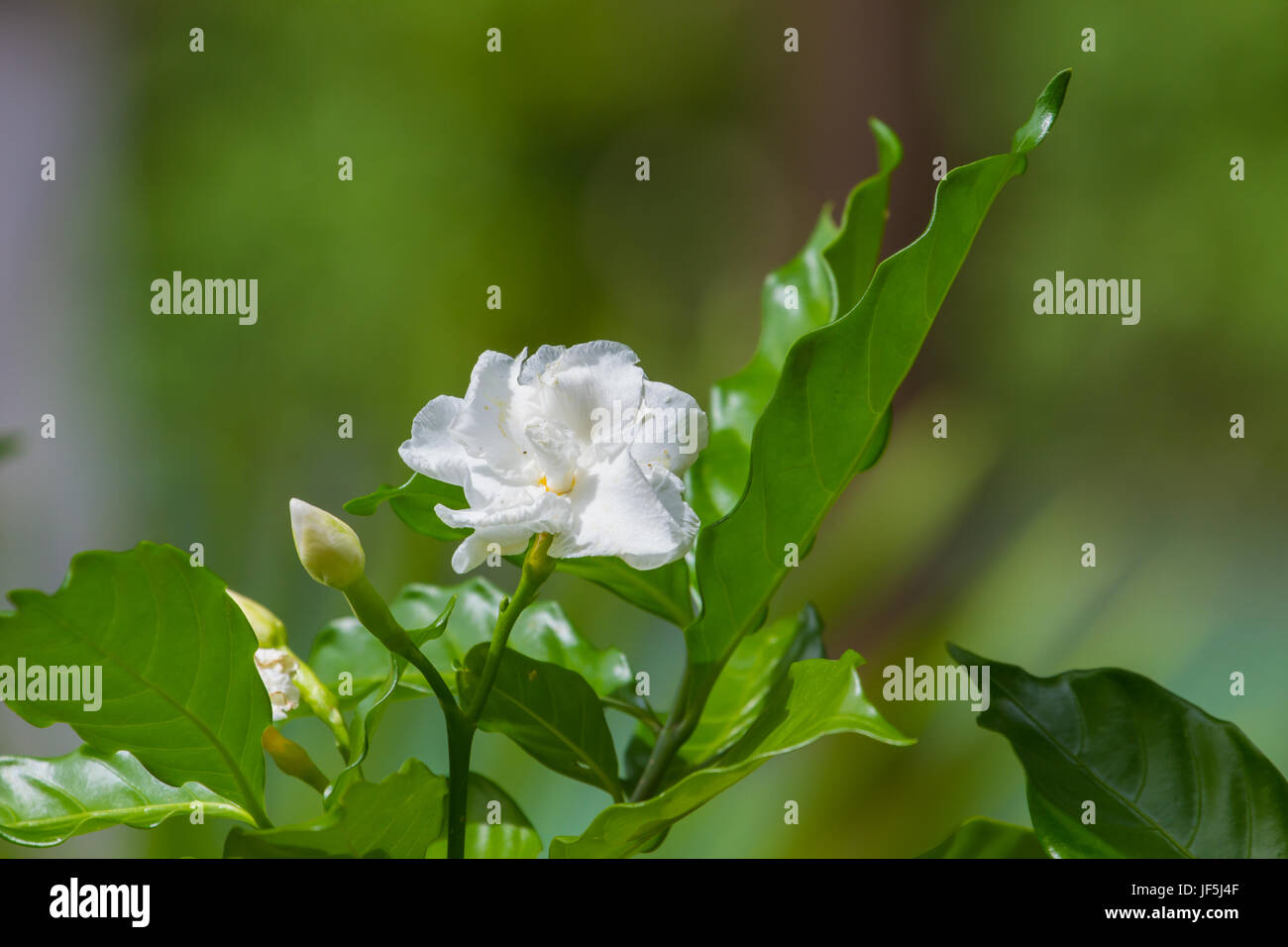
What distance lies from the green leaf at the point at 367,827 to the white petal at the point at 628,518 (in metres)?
0.07

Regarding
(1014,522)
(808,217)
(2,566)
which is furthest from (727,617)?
(808,217)

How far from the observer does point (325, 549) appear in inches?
11.3

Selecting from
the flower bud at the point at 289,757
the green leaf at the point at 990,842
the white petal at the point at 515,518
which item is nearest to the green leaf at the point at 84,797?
the flower bud at the point at 289,757

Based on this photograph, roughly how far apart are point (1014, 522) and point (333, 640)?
712mm

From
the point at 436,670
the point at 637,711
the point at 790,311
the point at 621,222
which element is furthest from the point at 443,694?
the point at 621,222

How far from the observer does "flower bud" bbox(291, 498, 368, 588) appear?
0.29 m

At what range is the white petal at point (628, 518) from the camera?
0.84ft

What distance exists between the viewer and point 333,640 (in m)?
0.44

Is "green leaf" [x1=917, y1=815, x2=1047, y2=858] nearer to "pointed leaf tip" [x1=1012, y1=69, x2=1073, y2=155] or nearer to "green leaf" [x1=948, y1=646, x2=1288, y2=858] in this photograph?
"green leaf" [x1=948, y1=646, x2=1288, y2=858]

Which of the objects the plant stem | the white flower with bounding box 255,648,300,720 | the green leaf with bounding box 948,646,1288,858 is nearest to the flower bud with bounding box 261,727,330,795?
the white flower with bounding box 255,648,300,720

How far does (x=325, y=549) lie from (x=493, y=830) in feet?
0.51

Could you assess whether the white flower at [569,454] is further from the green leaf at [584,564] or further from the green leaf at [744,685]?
the green leaf at [744,685]

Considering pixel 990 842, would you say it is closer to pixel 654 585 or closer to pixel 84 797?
pixel 654 585
